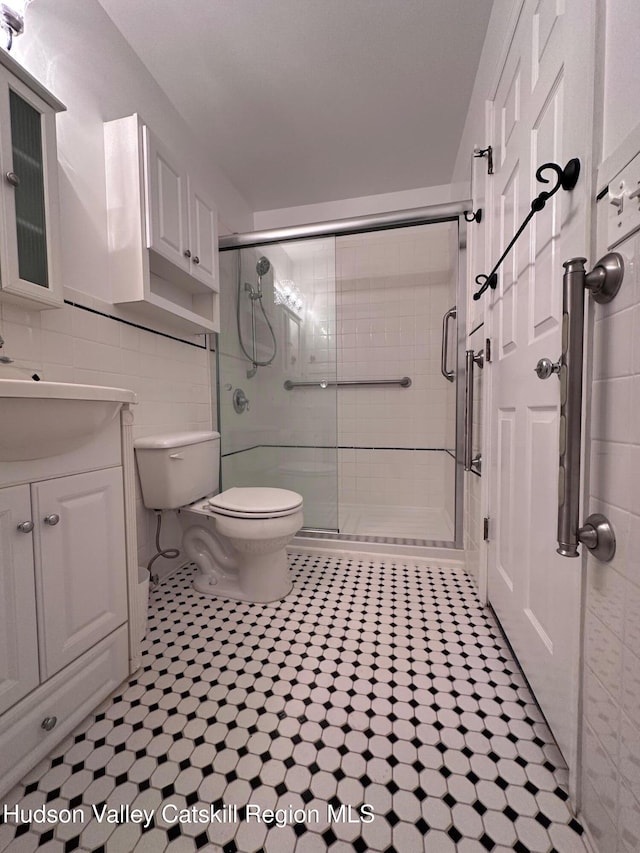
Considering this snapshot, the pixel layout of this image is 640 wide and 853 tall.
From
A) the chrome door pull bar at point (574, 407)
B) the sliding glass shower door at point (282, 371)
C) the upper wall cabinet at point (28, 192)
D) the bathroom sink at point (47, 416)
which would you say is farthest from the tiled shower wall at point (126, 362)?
the chrome door pull bar at point (574, 407)

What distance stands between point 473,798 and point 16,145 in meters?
1.97

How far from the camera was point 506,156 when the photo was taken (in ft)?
3.92

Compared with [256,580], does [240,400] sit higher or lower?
higher

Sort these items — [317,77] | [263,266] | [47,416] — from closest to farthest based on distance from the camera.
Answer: [47,416] < [317,77] < [263,266]

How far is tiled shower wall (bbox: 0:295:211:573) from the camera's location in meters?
1.10

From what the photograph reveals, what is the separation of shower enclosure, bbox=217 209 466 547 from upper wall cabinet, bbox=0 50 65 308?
1.06 meters

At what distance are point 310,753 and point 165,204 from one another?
195 cm

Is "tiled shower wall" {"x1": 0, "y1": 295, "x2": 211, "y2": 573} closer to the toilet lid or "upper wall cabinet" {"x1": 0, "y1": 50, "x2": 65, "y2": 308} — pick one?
"upper wall cabinet" {"x1": 0, "y1": 50, "x2": 65, "y2": 308}

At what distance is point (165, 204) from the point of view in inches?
58.8

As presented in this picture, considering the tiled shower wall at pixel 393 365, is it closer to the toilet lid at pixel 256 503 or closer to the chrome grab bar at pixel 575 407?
the toilet lid at pixel 256 503

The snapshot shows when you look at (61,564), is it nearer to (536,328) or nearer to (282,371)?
(536,328)

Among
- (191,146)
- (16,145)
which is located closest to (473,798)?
(16,145)

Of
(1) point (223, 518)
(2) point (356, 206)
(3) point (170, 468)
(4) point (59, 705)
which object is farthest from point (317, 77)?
(4) point (59, 705)

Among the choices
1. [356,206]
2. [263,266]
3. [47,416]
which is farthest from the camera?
[356,206]
